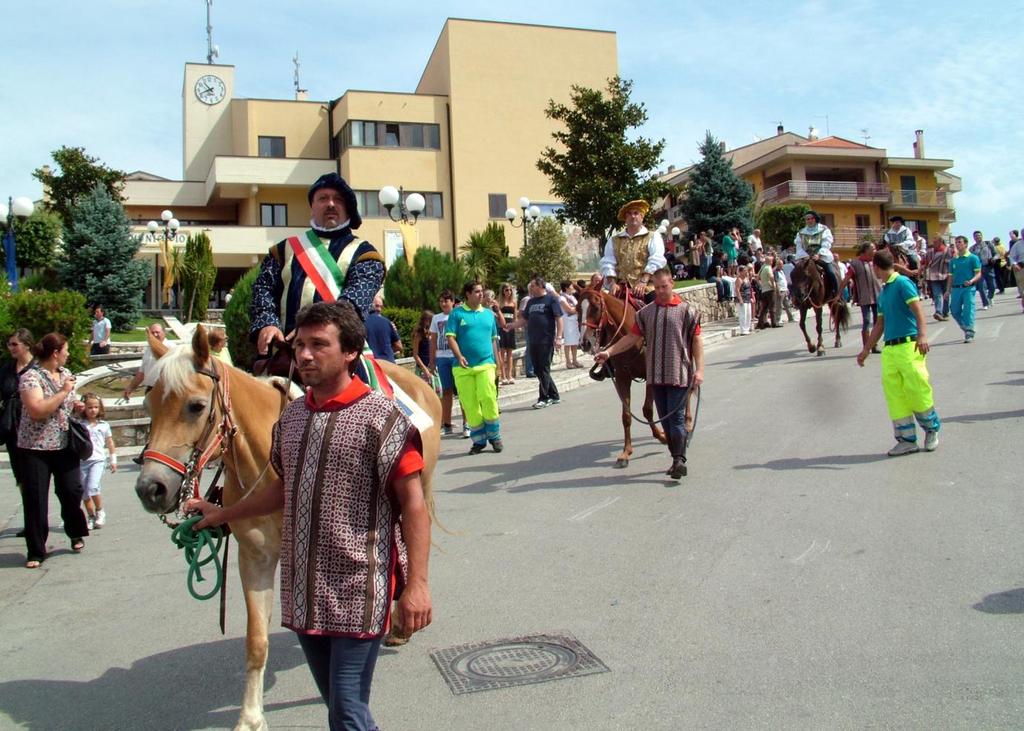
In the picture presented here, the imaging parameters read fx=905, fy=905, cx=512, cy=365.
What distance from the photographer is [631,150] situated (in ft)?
106

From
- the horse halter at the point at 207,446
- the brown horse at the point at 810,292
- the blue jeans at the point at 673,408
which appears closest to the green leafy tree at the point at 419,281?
the brown horse at the point at 810,292

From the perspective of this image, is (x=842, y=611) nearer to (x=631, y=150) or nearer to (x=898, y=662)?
(x=898, y=662)

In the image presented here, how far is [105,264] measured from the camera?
32500 mm

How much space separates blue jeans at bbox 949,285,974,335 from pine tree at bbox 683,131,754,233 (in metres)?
28.5

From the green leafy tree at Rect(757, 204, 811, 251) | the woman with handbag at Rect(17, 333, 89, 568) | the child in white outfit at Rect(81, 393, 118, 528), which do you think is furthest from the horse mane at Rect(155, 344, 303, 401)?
the green leafy tree at Rect(757, 204, 811, 251)

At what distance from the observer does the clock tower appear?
53.8 meters

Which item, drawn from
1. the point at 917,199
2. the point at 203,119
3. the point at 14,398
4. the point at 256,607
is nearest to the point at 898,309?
the point at 256,607

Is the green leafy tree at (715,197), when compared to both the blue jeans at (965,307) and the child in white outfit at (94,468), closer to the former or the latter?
the blue jeans at (965,307)

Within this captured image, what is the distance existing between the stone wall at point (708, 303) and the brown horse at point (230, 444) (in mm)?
23310

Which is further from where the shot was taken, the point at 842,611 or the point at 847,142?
the point at 847,142

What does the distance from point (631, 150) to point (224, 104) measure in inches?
1253

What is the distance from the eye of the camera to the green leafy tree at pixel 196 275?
3612 centimetres

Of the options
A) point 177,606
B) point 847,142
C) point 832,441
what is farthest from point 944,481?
point 847,142

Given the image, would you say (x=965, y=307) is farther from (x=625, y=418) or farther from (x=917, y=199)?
(x=917, y=199)
